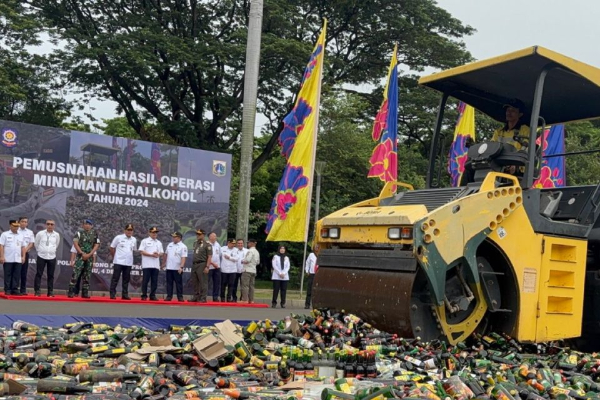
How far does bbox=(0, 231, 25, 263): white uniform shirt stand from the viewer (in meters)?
15.1

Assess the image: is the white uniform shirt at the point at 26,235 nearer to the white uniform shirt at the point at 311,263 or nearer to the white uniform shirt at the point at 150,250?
the white uniform shirt at the point at 150,250

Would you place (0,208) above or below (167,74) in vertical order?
below

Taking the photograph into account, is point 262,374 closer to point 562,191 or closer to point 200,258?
point 562,191

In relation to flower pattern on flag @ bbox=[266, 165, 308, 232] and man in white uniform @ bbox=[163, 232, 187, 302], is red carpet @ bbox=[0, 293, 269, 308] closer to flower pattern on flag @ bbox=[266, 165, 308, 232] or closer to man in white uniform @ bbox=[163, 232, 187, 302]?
man in white uniform @ bbox=[163, 232, 187, 302]

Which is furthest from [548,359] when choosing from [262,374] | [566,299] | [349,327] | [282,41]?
[282,41]

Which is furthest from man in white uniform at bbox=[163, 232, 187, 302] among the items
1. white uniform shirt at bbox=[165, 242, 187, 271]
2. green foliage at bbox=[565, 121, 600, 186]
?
green foliage at bbox=[565, 121, 600, 186]

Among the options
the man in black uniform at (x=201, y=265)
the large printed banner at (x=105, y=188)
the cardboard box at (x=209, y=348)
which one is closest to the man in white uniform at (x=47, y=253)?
the large printed banner at (x=105, y=188)

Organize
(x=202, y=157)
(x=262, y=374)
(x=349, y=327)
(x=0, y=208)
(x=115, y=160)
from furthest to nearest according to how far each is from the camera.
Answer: (x=202, y=157) < (x=115, y=160) < (x=0, y=208) < (x=349, y=327) < (x=262, y=374)

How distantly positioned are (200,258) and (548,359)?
1116cm

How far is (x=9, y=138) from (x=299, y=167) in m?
6.40

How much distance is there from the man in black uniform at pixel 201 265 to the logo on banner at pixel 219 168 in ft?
6.03

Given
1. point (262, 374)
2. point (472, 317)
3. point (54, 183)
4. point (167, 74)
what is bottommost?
point (262, 374)

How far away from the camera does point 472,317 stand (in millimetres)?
7176

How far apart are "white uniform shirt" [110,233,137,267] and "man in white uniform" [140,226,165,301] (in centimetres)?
40
